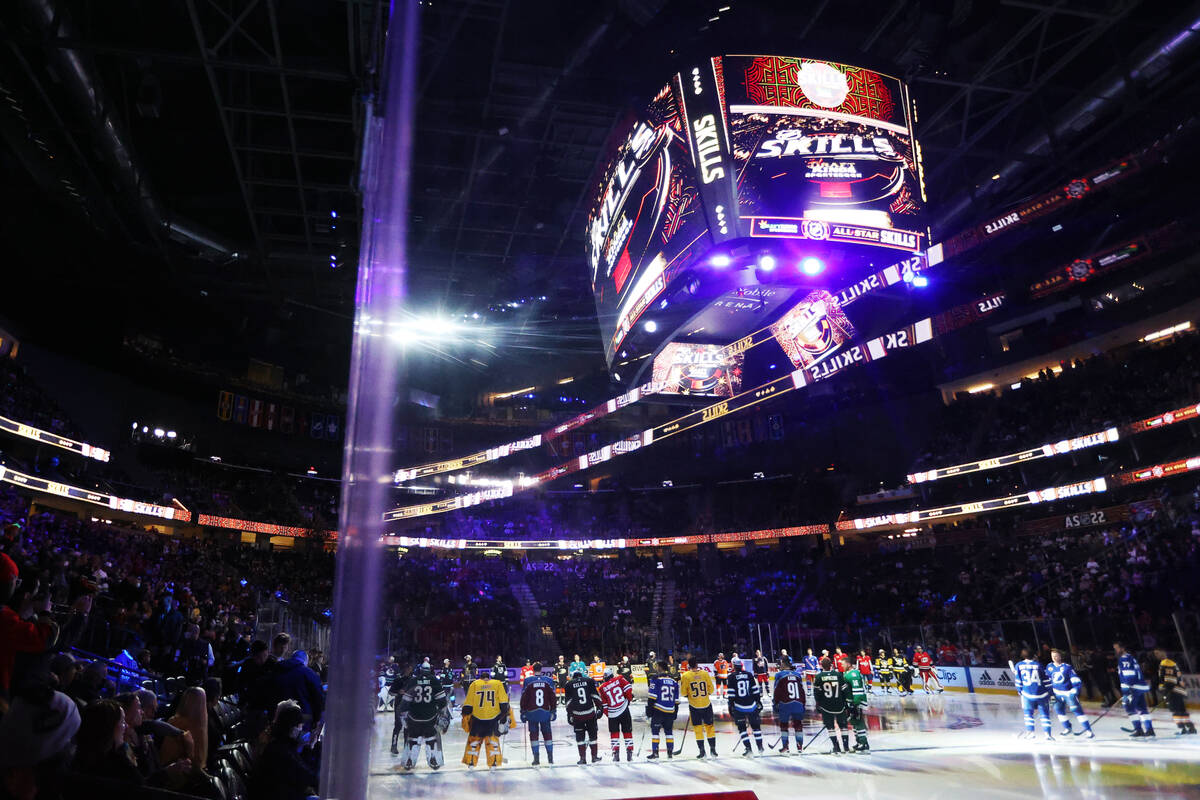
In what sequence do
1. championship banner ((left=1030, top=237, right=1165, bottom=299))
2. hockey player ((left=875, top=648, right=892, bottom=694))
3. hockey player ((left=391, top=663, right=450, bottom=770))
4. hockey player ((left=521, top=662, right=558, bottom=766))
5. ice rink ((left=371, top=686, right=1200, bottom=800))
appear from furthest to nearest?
championship banner ((left=1030, top=237, right=1165, bottom=299))
hockey player ((left=875, top=648, right=892, bottom=694))
hockey player ((left=521, top=662, right=558, bottom=766))
hockey player ((left=391, top=663, right=450, bottom=770))
ice rink ((left=371, top=686, right=1200, bottom=800))

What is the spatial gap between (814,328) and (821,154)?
3500 millimetres

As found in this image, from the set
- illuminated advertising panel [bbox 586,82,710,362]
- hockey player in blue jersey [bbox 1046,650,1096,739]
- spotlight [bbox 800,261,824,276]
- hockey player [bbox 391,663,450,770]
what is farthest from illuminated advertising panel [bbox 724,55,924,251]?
hockey player [bbox 391,663,450,770]

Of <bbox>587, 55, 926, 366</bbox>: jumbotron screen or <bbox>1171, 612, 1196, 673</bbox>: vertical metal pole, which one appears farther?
<bbox>1171, 612, 1196, 673</bbox>: vertical metal pole

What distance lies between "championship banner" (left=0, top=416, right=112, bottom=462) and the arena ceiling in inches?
321

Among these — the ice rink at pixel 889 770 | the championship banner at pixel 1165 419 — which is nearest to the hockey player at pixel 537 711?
the ice rink at pixel 889 770

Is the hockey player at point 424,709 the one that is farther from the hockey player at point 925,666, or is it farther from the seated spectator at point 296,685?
the hockey player at point 925,666

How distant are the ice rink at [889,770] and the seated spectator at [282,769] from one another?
222 inches

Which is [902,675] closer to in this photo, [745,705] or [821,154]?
[745,705]

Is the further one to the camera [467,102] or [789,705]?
[467,102]

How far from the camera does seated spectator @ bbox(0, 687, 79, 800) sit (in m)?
3.76

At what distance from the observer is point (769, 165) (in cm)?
1018

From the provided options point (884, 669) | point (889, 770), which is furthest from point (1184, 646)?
point (889, 770)

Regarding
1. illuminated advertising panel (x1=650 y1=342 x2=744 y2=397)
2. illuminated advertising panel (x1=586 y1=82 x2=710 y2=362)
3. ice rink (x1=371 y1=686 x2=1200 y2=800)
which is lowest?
ice rink (x1=371 y1=686 x2=1200 y2=800)

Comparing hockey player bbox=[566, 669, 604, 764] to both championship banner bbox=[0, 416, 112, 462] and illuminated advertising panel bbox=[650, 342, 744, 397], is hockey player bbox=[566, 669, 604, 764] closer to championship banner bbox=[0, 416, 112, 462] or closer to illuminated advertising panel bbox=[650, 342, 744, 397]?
illuminated advertising panel bbox=[650, 342, 744, 397]
